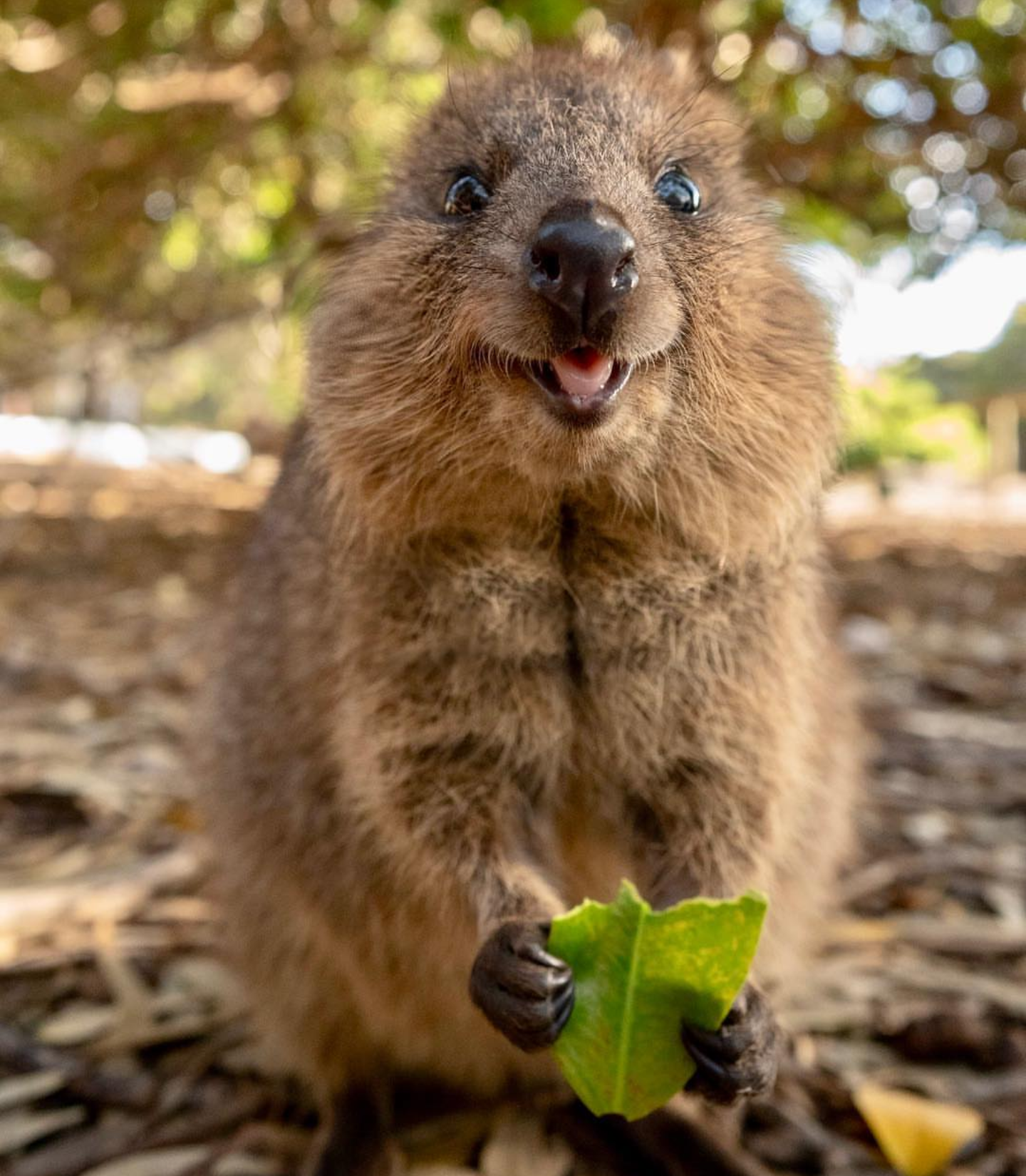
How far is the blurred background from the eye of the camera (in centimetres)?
260

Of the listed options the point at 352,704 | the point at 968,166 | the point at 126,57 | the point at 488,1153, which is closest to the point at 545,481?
the point at 352,704

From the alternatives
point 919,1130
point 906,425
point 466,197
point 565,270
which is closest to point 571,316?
point 565,270

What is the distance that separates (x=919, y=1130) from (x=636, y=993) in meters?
0.94

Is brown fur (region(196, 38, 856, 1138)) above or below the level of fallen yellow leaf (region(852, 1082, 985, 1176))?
above

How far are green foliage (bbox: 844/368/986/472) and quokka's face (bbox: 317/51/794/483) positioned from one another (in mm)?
3626

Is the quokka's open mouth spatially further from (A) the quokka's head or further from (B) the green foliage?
(B) the green foliage

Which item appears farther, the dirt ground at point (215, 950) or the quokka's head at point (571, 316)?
the dirt ground at point (215, 950)

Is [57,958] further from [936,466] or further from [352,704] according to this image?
[936,466]

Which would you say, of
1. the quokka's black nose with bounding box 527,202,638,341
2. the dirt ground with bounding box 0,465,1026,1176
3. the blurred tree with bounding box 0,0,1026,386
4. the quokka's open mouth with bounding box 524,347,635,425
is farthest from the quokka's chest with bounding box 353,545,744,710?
the blurred tree with bounding box 0,0,1026,386

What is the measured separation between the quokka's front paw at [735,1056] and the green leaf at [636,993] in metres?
0.02

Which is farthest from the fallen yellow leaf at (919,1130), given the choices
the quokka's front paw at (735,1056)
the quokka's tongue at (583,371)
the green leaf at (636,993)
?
the quokka's tongue at (583,371)

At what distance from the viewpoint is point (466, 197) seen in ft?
7.25

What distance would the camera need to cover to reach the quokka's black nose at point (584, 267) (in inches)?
66.9

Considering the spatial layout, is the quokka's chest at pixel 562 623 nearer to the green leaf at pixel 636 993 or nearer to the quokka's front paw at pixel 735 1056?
the green leaf at pixel 636 993
